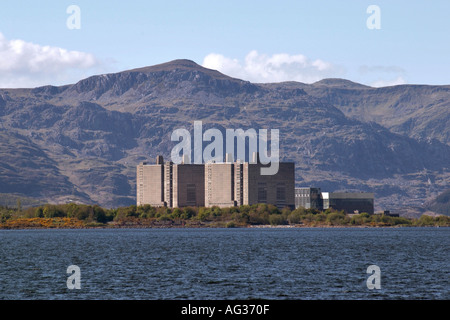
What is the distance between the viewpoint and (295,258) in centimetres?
17462

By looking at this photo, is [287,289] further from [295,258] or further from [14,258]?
[14,258]

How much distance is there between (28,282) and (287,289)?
37.4 m

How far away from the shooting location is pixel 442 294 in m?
104

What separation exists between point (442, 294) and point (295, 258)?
71.6 m
